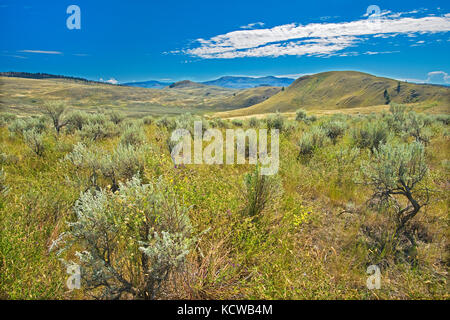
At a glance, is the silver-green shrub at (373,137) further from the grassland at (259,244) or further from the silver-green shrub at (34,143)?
the silver-green shrub at (34,143)

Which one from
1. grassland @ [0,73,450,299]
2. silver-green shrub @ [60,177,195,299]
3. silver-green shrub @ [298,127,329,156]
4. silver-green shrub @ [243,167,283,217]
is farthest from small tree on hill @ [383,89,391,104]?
silver-green shrub @ [60,177,195,299]

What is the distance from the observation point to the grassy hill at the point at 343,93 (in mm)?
114438

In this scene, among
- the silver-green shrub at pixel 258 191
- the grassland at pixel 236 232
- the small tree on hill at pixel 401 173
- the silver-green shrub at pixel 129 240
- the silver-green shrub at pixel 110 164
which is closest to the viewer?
the silver-green shrub at pixel 129 240

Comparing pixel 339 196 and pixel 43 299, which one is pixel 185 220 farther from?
pixel 339 196

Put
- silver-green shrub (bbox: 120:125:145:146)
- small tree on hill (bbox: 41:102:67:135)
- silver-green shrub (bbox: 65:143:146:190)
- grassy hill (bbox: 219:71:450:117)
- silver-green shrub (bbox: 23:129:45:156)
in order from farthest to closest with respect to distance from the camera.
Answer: grassy hill (bbox: 219:71:450:117), small tree on hill (bbox: 41:102:67:135), silver-green shrub (bbox: 120:125:145:146), silver-green shrub (bbox: 23:129:45:156), silver-green shrub (bbox: 65:143:146:190)

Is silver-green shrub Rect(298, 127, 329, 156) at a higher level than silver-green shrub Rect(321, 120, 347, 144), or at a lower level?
lower

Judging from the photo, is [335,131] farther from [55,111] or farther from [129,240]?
[55,111]

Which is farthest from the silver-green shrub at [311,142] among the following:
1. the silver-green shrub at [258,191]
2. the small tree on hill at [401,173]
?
the silver-green shrub at [258,191]

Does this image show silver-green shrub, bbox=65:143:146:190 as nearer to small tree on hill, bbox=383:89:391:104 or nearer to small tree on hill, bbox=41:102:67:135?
small tree on hill, bbox=41:102:67:135

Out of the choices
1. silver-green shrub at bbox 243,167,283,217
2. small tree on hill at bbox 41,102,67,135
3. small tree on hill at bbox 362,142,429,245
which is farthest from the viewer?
small tree on hill at bbox 41,102,67,135

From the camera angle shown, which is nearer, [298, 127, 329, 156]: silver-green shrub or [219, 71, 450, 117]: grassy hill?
[298, 127, 329, 156]: silver-green shrub

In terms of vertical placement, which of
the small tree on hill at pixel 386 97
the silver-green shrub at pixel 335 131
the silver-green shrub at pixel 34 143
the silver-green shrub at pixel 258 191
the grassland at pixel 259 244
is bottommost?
the grassland at pixel 259 244

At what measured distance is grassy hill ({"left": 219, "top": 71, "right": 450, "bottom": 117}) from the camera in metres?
114

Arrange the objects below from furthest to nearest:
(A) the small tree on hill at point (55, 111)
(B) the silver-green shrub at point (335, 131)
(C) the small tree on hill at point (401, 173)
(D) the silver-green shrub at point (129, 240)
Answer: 1. (A) the small tree on hill at point (55, 111)
2. (B) the silver-green shrub at point (335, 131)
3. (C) the small tree on hill at point (401, 173)
4. (D) the silver-green shrub at point (129, 240)
